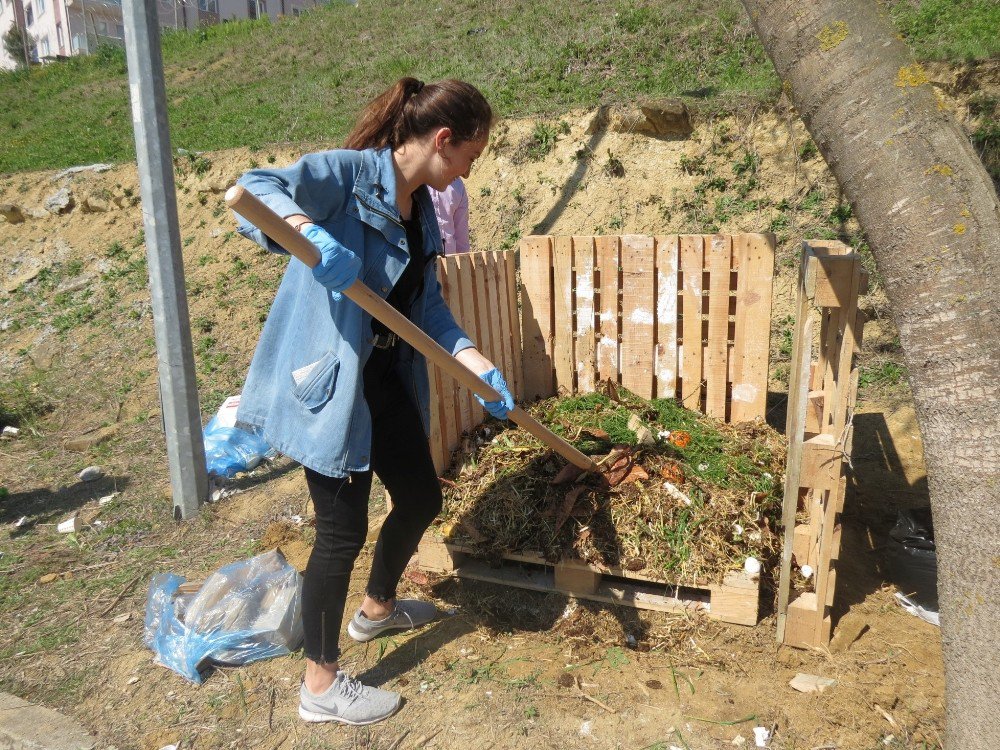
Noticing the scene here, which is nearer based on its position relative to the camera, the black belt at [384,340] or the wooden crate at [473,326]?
the black belt at [384,340]

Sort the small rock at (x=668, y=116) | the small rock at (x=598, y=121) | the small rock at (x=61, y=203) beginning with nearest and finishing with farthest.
A: the small rock at (x=668, y=116) → the small rock at (x=598, y=121) → the small rock at (x=61, y=203)

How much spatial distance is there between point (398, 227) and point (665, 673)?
1.96m

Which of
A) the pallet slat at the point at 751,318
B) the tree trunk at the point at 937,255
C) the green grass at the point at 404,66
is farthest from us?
the green grass at the point at 404,66

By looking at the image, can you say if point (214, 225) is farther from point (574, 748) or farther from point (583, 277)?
point (574, 748)

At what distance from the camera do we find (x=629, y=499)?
3.18 meters

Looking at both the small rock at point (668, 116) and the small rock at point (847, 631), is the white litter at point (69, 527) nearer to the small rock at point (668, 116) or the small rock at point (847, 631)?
the small rock at point (847, 631)

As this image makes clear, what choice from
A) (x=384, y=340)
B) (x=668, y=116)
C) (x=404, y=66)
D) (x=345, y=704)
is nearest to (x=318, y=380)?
(x=384, y=340)

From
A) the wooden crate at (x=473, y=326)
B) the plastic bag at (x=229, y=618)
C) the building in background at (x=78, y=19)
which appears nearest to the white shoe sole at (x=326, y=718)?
the plastic bag at (x=229, y=618)

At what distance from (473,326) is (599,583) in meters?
1.48

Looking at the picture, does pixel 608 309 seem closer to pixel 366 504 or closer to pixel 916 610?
pixel 916 610

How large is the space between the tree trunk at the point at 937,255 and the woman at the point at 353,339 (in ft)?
3.44

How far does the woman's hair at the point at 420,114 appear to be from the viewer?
218cm

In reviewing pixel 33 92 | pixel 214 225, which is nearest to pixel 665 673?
pixel 214 225

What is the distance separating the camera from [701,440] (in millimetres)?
3693
